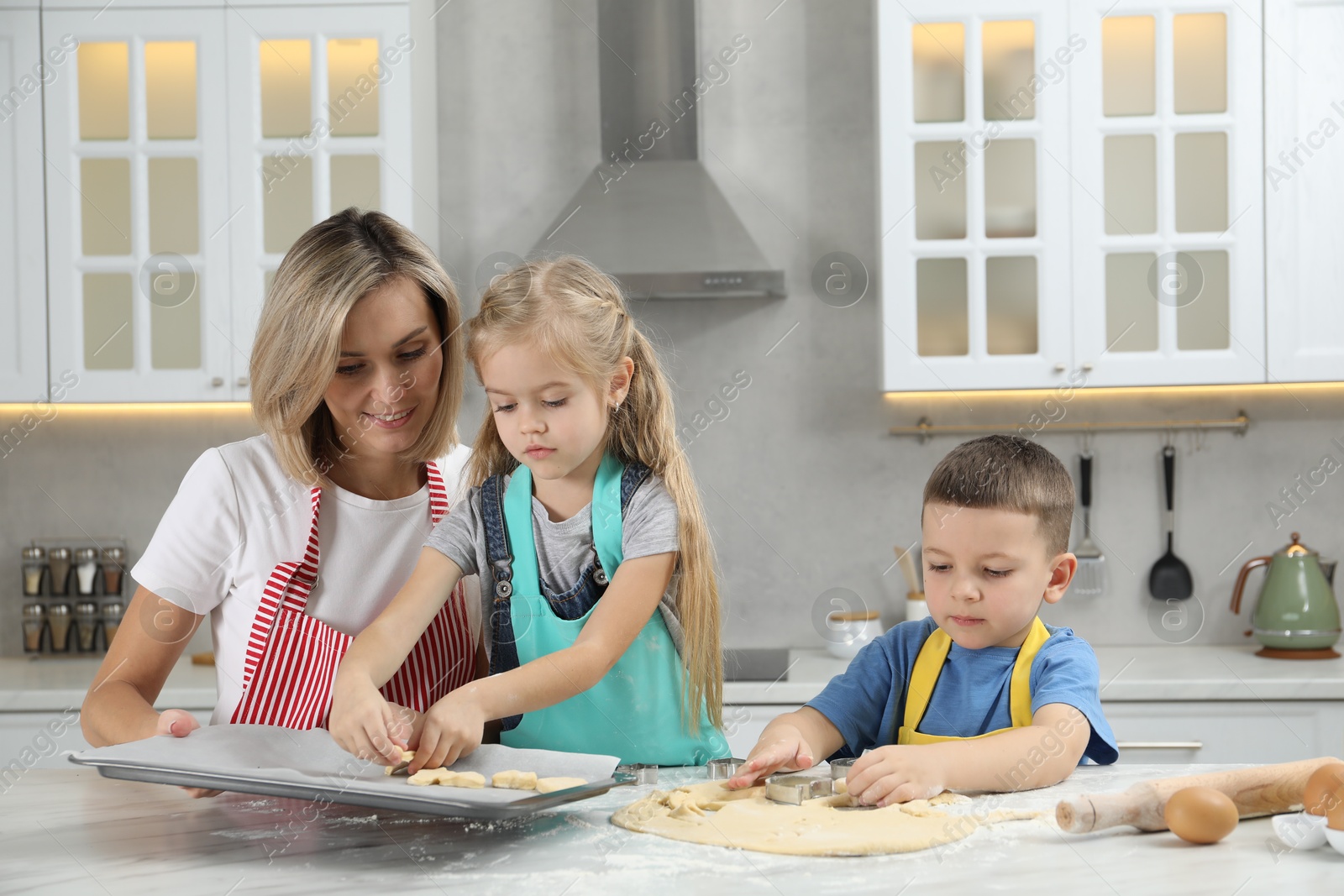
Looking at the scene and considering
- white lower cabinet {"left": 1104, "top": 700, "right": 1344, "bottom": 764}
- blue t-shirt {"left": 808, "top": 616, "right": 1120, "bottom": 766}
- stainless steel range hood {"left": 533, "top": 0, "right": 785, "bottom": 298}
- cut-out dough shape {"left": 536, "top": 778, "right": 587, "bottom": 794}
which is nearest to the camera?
cut-out dough shape {"left": 536, "top": 778, "right": 587, "bottom": 794}

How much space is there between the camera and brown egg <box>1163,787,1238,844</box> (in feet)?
2.38

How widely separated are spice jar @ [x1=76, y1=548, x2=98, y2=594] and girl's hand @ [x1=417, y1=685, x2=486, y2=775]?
2.12 meters

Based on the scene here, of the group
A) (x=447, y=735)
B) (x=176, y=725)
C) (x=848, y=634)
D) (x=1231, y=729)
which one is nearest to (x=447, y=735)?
(x=447, y=735)

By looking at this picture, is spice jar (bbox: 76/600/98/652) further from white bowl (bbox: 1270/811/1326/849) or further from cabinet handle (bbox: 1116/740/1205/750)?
white bowl (bbox: 1270/811/1326/849)

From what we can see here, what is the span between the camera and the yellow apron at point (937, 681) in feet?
3.35

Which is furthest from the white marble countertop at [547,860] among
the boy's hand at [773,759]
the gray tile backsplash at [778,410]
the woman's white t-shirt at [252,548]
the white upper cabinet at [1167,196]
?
the gray tile backsplash at [778,410]

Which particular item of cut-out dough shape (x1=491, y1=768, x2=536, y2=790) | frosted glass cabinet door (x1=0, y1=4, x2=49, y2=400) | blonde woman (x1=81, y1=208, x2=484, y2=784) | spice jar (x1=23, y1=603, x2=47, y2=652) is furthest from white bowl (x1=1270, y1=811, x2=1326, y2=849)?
spice jar (x1=23, y1=603, x2=47, y2=652)

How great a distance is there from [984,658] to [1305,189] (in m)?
1.83

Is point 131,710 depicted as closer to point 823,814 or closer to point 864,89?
point 823,814

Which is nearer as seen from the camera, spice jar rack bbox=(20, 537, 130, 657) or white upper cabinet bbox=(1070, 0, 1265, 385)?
white upper cabinet bbox=(1070, 0, 1265, 385)

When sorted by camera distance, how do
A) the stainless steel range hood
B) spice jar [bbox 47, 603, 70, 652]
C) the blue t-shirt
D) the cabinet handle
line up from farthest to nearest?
spice jar [bbox 47, 603, 70, 652] → the stainless steel range hood → the cabinet handle → the blue t-shirt

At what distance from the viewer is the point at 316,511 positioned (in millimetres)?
1156

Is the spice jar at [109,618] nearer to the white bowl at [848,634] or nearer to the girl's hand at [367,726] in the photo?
the white bowl at [848,634]

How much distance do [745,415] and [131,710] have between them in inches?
71.8
